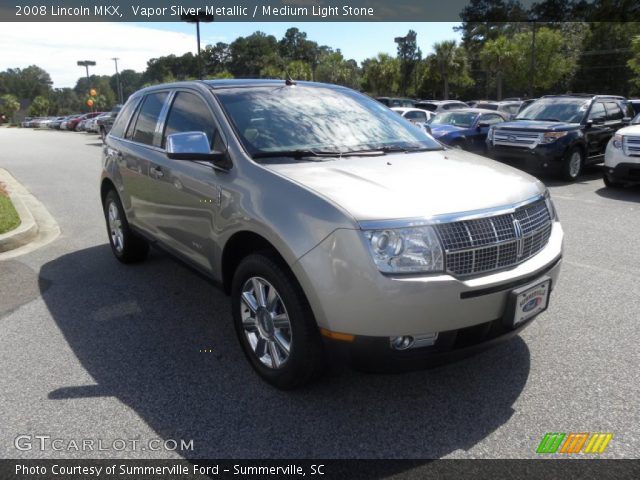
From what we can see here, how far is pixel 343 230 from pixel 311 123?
1.43 meters

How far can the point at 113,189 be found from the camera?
559cm

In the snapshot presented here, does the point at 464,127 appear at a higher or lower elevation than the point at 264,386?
higher

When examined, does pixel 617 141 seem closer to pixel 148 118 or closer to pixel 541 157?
pixel 541 157

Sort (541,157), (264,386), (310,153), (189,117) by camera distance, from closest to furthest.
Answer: (264,386) < (310,153) < (189,117) < (541,157)

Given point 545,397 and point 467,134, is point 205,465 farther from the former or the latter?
point 467,134

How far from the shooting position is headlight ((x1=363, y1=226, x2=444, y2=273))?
2510 millimetres

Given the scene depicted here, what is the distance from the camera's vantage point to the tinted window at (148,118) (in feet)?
15.0

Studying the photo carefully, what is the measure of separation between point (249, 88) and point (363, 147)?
104cm

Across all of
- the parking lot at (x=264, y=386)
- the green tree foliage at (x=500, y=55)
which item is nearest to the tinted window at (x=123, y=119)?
the parking lot at (x=264, y=386)

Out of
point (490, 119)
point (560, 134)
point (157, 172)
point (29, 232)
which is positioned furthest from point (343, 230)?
point (490, 119)

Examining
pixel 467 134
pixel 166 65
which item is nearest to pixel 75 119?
pixel 467 134

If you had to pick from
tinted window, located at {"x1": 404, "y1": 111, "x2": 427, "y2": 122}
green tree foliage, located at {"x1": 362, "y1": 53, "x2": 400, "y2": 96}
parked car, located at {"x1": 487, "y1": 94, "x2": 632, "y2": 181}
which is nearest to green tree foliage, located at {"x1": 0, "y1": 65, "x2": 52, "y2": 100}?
green tree foliage, located at {"x1": 362, "y1": 53, "x2": 400, "y2": 96}

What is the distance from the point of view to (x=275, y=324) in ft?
9.88

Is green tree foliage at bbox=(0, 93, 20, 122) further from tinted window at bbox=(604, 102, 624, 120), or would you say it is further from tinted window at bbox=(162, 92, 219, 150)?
tinted window at bbox=(162, 92, 219, 150)
